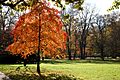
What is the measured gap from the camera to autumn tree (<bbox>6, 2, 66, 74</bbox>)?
25141 mm

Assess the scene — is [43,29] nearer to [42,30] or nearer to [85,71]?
[42,30]

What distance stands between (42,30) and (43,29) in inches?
5.6

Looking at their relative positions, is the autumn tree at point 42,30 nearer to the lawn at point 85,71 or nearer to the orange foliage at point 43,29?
the orange foliage at point 43,29

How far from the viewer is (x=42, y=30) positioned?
83.1ft

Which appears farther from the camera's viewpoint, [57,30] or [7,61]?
[7,61]

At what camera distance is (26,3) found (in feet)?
40.6

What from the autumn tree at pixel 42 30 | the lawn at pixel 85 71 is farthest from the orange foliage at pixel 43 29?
the lawn at pixel 85 71

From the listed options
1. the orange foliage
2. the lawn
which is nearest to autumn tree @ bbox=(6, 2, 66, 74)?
the orange foliage

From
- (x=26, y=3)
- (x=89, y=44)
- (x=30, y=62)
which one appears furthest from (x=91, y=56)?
(x=26, y=3)

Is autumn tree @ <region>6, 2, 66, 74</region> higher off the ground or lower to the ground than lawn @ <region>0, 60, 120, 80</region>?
higher

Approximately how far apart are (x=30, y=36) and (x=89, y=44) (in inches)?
2645

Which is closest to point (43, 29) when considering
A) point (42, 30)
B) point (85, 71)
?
point (42, 30)

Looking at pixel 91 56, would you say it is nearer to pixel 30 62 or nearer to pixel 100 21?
pixel 100 21

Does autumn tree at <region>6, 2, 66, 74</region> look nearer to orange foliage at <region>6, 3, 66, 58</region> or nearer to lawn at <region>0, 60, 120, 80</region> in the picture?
orange foliage at <region>6, 3, 66, 58</region>
